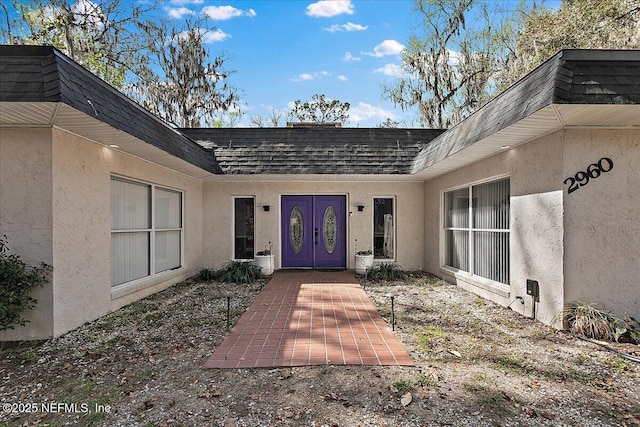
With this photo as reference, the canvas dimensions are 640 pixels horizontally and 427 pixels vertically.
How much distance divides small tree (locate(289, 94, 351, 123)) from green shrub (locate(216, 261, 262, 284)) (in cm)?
1479

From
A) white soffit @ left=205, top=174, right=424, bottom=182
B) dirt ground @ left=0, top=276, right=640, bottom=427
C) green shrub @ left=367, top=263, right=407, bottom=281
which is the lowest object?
dirt ground @ left=0, top=276, right=640, bottom=427

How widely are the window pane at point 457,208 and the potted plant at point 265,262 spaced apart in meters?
4.69

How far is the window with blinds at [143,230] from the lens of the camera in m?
5.57

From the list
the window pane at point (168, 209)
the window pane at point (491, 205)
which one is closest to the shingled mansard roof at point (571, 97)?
the window pane at point (491, 205)

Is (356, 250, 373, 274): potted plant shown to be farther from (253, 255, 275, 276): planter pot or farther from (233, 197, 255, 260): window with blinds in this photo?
(233, 197, 255, 260): window with blinds

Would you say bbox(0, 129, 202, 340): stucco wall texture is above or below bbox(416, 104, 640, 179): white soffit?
below

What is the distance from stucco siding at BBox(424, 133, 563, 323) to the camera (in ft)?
14.3

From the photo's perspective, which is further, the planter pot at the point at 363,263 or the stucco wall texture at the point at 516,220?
the planter pot at the point at 363,263

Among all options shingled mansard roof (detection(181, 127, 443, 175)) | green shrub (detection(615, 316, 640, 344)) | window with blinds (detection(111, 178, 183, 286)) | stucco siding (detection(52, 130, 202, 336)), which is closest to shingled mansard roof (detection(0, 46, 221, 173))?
stucco siding (detection(52, 130, 202, 336))

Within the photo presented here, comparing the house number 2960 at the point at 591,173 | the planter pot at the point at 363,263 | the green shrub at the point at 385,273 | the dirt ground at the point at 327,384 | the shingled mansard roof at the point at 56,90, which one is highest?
the shingled mansard roof at the point at 56,90

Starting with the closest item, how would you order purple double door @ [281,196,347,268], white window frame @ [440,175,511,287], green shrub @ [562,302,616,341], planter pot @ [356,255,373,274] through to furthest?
1. green shrub @ [562,302,616,341]
2. white window frame @ [440,175,511,287]
3. planter pot @ [356,255,373,274]
4. purple double door @ [281,196,347,268]

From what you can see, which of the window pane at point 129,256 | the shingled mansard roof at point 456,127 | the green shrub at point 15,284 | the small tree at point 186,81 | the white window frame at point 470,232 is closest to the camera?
the shingled mansard roof at point 456,127

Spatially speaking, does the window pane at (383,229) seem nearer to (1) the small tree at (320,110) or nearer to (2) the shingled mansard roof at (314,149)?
(2) the shingled mansard roof at (314,149)

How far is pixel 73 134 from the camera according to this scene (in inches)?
175
